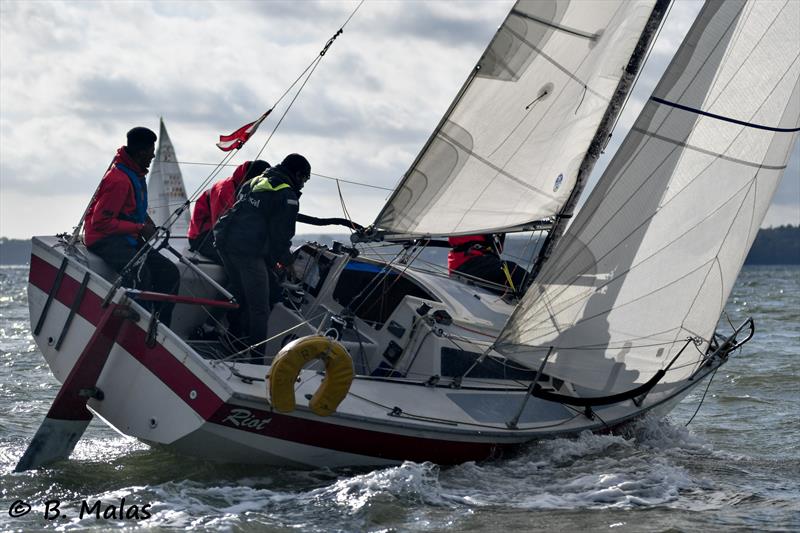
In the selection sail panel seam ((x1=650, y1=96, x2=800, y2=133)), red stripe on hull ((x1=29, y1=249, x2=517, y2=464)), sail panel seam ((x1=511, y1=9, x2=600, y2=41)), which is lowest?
red stripe on hull ((x1=29, y1=249, x2=517, y2=464))

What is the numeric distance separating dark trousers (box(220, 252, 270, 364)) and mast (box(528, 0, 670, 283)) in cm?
221

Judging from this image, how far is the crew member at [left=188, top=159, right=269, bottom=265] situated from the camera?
9.09m

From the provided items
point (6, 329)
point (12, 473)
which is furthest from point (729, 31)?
point (6, 329)

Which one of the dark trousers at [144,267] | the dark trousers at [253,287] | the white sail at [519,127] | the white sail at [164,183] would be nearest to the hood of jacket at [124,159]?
the dark trousers at [144,267]

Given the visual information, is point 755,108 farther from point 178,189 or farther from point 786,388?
point 178,189

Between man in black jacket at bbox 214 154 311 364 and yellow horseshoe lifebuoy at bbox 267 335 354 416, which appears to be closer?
yellow horseshoe lifebuoy at bbox 267 335 354 416

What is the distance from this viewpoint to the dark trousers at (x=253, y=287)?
8.04 m

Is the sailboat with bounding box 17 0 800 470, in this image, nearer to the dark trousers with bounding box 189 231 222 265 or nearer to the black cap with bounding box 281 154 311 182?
the dark trousers with bounding box 189 231 222 265

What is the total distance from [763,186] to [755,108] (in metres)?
0.57

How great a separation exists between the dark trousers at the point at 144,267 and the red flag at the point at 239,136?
3.73 ft

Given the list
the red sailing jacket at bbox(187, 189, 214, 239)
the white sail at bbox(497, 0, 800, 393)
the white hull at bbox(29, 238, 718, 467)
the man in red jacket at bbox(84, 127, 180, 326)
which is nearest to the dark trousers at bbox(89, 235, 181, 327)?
the man in red jacket at bbox(84, 127, 180, 326)

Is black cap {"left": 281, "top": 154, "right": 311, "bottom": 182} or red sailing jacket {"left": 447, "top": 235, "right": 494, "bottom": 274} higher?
black cap {"left": 281, "top": 154, "right": 311, "bottom": 182}

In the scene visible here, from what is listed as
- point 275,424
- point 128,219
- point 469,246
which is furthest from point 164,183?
point 275,424

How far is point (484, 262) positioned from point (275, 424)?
3672mm
